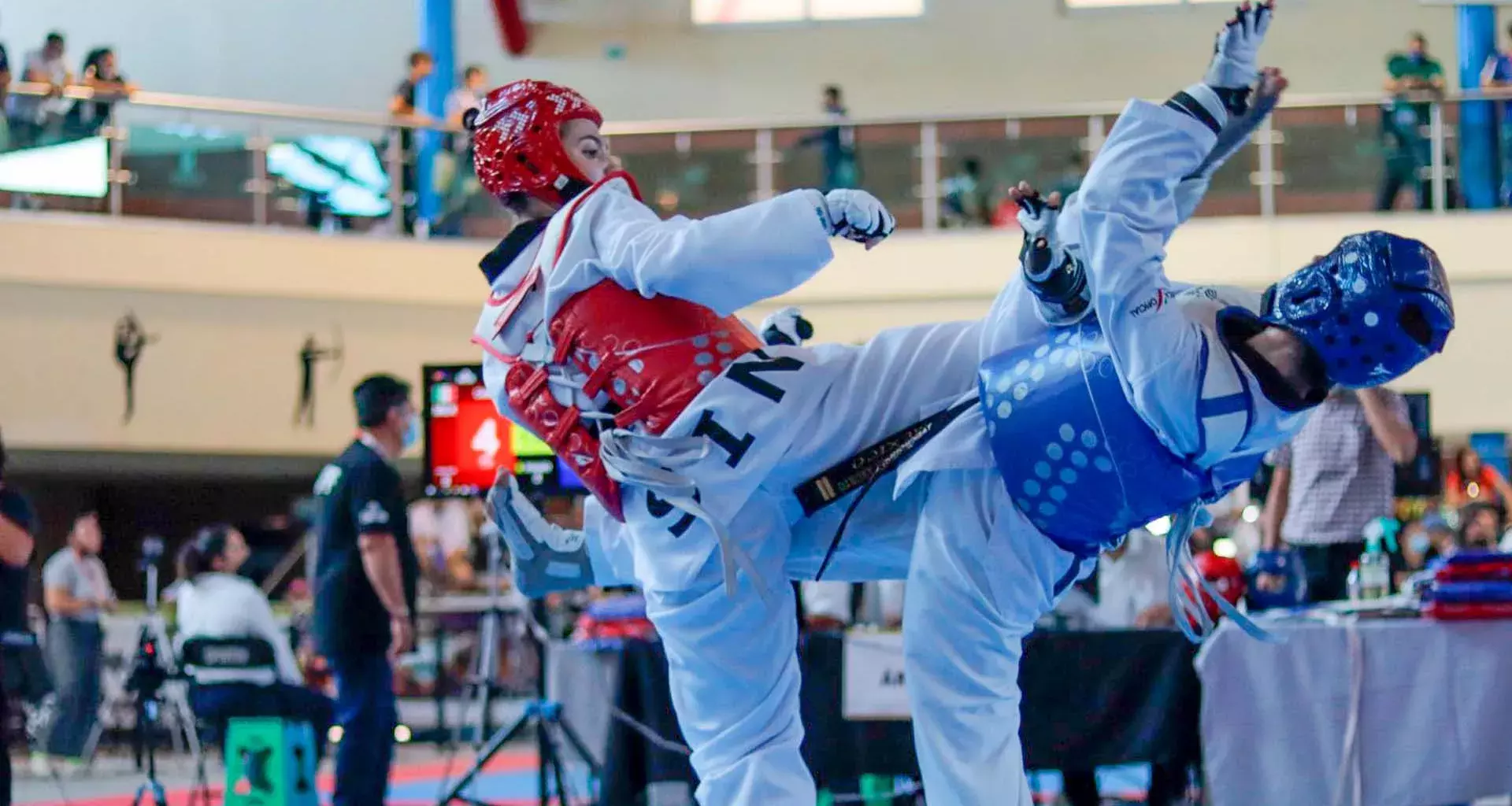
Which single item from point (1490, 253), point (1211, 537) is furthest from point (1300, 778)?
point (1490, 253)

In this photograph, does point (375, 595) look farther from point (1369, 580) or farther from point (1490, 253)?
point (1490, 253)

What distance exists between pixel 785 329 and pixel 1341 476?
3038 millimetres

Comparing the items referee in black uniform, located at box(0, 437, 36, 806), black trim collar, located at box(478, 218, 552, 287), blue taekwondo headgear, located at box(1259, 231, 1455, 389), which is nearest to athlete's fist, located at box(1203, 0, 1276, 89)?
blue taekwondo headgear, located at box(1259, 231, 1455, 389)

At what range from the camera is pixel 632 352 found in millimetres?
3180

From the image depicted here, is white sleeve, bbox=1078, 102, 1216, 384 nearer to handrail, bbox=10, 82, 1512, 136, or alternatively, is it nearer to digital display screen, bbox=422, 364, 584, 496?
digital display screen, bbox=422, 364, 584, 496

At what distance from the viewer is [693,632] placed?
10.5 ft

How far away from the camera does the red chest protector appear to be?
10.4 ft

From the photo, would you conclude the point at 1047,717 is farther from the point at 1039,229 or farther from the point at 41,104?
the point at 41,104

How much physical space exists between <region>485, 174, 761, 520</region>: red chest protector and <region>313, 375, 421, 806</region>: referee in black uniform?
3.22 meters

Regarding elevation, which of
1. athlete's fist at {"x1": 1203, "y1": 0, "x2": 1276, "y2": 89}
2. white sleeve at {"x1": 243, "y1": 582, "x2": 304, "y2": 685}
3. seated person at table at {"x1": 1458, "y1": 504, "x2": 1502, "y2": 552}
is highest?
athlete's fist at {"x1": 1203, "y1": 0, "x2": 1276, "y2": 89}

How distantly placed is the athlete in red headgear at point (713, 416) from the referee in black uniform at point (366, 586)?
3.21m

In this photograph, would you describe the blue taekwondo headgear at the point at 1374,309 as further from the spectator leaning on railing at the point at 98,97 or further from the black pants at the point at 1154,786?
the spectator leaning on railing at the point at 98,97

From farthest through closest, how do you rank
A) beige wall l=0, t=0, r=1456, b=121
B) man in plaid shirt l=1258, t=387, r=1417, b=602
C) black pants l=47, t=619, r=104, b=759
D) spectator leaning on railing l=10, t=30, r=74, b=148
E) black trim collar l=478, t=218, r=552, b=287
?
beige wall l=0, t=0, r=1456, b=121, spectator leaning on railing l=10, t=30, r=74, b=148, black pants l=47, t=619, r=104, b=759, man in plaid shirt l=1258, t=387, r=1417, b=602, black trim collar l=478, t=218, r=552, b=287

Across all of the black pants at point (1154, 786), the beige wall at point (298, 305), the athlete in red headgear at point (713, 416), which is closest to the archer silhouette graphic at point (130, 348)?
the beige wall at point (298, 305)
